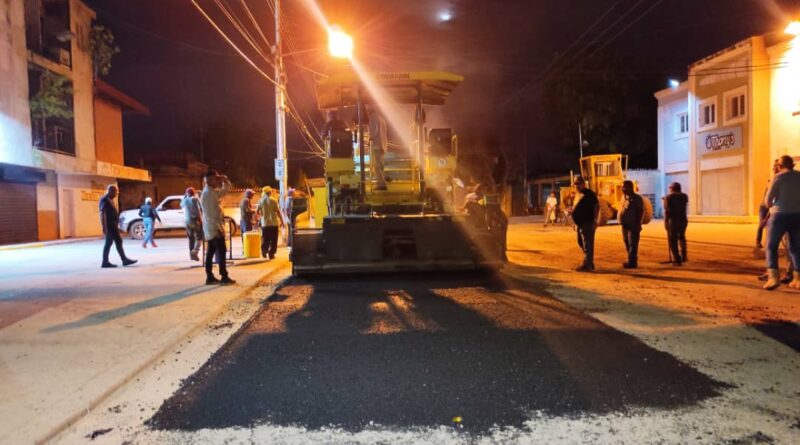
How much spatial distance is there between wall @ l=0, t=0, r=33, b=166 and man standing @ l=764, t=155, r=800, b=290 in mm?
21526

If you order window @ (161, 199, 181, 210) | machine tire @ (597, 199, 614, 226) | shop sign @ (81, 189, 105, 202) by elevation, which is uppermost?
shop sign @ (81, 189, 105, 202)

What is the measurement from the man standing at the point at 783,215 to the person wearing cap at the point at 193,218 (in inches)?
407

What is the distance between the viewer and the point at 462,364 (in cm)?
458

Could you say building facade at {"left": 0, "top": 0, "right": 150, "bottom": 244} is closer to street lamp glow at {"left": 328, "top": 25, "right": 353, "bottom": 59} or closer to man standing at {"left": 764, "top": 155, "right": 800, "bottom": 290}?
street lamp glow at {"left": 328, "top": 25, "right": 353, "bottom": 59}

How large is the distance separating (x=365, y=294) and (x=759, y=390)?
508 centimetres

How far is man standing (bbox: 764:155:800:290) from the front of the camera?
284 inches

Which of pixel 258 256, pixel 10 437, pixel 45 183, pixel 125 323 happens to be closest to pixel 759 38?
pixel 258 256

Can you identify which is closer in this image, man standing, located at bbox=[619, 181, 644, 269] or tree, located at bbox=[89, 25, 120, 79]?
man standing, located at bbox=[619, 181, 644, 269]

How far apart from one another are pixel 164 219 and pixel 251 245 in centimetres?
1130

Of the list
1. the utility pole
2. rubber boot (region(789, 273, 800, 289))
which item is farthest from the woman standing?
rubber boot (region(789, 273, 800, 289))

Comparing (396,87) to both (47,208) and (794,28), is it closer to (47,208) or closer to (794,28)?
(47,208)

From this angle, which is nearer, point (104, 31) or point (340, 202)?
point (340, 202)

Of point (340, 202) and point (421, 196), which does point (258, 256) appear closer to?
point (340, 202)

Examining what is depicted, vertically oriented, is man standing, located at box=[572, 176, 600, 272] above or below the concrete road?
above
